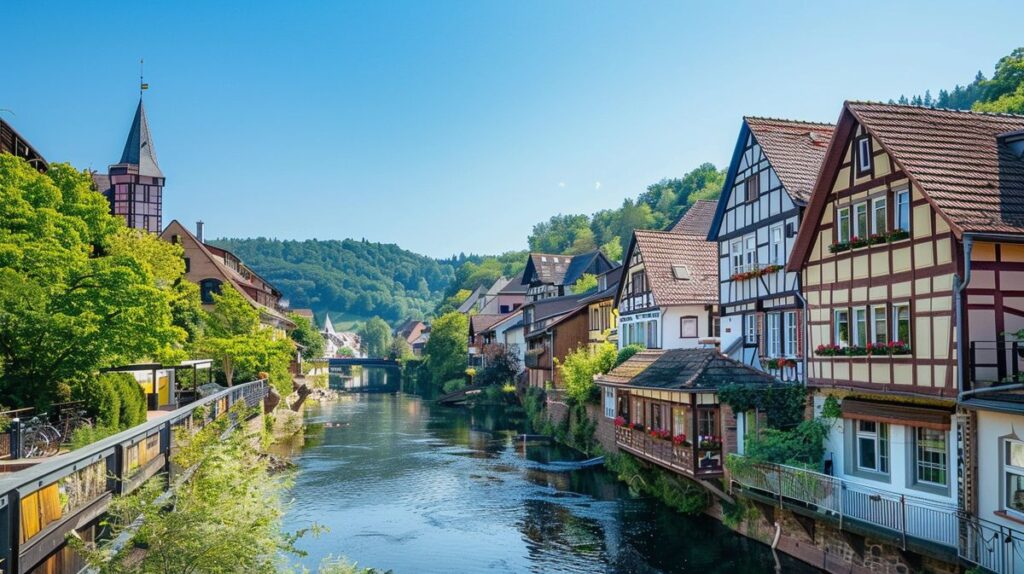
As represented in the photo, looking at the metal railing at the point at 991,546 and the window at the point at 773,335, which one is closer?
the metal railing at the point at 991,546

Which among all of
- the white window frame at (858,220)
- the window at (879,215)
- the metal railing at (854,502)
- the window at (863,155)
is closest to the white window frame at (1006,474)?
the metal railing at (854,502)

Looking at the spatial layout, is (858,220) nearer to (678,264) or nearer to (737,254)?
(737,254)

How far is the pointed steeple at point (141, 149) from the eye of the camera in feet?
233

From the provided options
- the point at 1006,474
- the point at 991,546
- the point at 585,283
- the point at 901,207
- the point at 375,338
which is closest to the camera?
the point at 991,546

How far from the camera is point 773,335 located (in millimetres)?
24734

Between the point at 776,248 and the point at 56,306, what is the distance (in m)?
20.4

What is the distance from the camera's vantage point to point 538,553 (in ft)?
71.5

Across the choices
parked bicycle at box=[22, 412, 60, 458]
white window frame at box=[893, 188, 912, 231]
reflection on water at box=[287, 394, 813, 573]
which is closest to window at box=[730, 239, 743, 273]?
reflection on water at box=[287, 394, 813, 573]

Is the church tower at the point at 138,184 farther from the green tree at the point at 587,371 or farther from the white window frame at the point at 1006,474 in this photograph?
the white window frame at the point at 1006,474

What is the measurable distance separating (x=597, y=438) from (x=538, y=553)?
1461cm

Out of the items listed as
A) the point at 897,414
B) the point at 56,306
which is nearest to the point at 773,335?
the point at 897,414

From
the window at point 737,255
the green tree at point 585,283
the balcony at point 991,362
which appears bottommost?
the balcony at point 991,362

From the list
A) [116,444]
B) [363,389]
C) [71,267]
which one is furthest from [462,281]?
[116,444]

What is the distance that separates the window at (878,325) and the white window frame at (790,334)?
457cm
